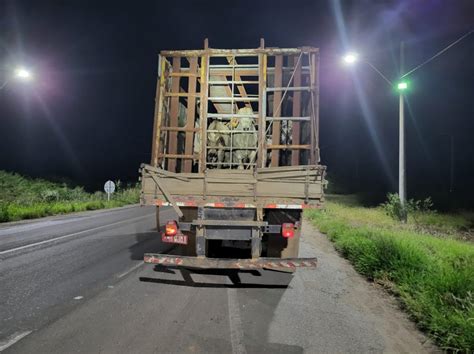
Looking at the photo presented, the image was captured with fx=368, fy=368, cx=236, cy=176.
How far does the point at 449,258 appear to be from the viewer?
741 cm

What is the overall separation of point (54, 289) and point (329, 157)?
7706 cm

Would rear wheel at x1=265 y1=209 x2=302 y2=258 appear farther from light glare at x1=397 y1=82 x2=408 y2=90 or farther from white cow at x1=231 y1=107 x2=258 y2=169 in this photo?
light glare at x1=397 y1=82 x2=408 y2=90

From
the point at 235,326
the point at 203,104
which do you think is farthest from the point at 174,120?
the point at 235,326

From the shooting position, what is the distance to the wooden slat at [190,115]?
25.3ft

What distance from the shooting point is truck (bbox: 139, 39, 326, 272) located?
19.5 ft

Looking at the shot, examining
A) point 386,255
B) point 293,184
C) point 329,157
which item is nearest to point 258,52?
point 293,184

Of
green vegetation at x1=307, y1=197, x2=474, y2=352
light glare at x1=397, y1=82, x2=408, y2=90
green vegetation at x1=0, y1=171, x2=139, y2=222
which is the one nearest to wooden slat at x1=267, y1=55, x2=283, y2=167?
green vegetation at x1=307, y1=197, x2=474, y2=352

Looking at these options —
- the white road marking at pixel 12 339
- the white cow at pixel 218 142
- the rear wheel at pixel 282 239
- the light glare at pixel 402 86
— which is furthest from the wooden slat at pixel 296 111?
the light glare at pixel 402 86

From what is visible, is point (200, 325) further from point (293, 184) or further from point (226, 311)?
point (293, 184)

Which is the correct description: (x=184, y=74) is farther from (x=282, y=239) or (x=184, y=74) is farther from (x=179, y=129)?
(x=282, y=239)

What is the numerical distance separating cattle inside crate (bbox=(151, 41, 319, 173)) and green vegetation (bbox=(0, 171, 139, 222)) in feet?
45.7

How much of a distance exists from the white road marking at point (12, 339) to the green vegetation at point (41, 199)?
15771mm

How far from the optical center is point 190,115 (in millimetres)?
7812

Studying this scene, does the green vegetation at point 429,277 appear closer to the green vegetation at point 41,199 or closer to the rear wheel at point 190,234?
the rear wheel at point 190,234
